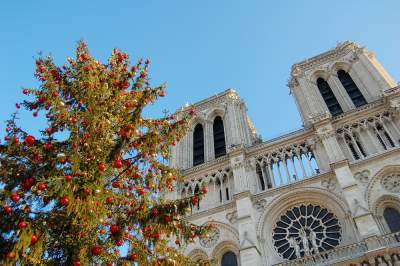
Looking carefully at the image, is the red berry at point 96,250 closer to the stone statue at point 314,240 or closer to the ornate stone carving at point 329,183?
the stone statue at point 314,240

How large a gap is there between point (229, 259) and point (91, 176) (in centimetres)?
1470

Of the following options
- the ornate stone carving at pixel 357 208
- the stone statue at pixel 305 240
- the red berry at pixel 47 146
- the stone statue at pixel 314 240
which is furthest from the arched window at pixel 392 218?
the red berry at pixel 47 146

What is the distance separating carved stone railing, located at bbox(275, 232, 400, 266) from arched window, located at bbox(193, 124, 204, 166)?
11.1m

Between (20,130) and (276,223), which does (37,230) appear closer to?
(20,130)

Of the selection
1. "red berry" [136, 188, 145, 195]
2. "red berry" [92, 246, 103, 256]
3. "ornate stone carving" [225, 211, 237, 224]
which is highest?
"ornate stone carving" [225, 211, 237, 224]

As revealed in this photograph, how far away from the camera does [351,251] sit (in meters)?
15.2

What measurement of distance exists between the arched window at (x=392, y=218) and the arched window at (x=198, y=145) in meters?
12.2

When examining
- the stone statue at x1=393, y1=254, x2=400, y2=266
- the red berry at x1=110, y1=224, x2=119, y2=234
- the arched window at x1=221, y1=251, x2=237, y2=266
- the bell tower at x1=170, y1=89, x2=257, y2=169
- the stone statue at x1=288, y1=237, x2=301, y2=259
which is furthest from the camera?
the bell tower at x1=170, y1=89, x2=257, y2=169

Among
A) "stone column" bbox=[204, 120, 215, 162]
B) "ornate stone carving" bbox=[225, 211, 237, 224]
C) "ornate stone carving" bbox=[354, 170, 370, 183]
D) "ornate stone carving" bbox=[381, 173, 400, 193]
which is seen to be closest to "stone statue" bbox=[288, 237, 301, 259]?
"ornate stone carving" bbox=[225, 211, 237, 224]

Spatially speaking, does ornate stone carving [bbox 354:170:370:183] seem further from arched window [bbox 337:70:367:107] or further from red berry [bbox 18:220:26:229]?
red berry [bbox 18:220:26:229]

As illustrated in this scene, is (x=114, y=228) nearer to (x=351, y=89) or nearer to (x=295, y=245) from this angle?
(x=295, y=245)

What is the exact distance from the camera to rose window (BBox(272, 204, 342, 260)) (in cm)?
1712

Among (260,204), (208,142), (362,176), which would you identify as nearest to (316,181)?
(362,176)

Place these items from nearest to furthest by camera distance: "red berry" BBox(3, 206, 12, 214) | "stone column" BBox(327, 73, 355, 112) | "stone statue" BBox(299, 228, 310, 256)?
"red berry" BBox(3, 206, 12, 214) → "stone statue" BBox(299, 228, 310, 256) → "stone column" BBox(327, 73, 355, 112)
